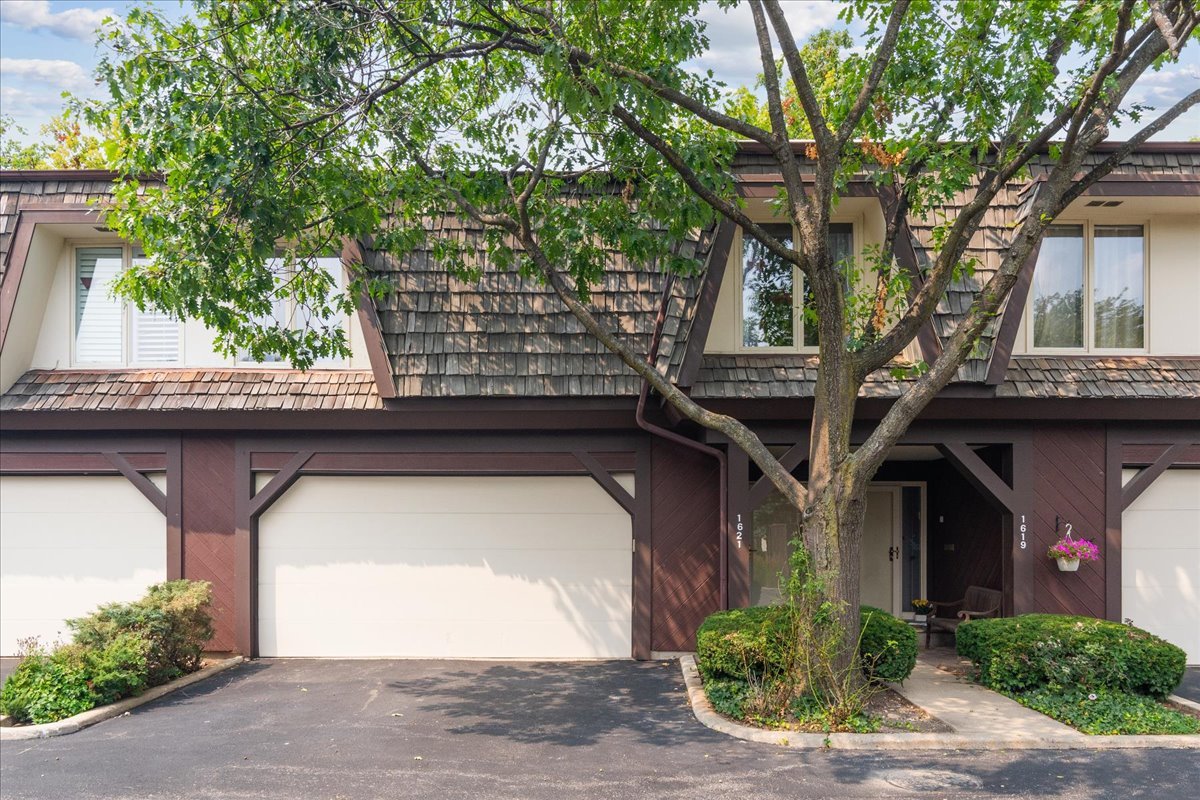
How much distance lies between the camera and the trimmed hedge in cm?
760

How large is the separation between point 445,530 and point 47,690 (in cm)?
416

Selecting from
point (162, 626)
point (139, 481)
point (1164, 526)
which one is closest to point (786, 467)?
point (1164, 526)

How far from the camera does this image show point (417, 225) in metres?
8.48

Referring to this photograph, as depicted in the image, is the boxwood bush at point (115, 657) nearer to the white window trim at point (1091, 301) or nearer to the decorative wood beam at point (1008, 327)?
the decorative wood beam at point (1008, 327)

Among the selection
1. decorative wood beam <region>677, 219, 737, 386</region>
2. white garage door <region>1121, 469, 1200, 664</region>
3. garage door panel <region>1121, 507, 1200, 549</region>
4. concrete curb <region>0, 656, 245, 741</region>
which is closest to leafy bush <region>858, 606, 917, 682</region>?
decorative wood beam <region>677, 219, 737, 386</region>

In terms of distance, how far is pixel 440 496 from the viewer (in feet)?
34.4

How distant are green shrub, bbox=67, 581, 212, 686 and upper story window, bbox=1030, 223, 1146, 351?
377 inches

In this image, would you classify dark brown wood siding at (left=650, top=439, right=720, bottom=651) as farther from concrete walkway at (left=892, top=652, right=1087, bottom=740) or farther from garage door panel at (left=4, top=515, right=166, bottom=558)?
garage door panel at (left=4, top=515, right=166, bottom=558)

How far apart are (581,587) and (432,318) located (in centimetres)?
348

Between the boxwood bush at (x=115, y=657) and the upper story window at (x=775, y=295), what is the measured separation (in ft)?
21.5

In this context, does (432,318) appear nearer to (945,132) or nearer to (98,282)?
(98,282)

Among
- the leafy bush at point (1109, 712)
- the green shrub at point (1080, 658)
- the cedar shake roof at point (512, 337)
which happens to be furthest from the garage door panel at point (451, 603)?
the leafy bush at point (1109, 712)

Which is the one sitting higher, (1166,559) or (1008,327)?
(1008,327)

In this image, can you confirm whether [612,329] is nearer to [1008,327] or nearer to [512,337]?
[512,337]
